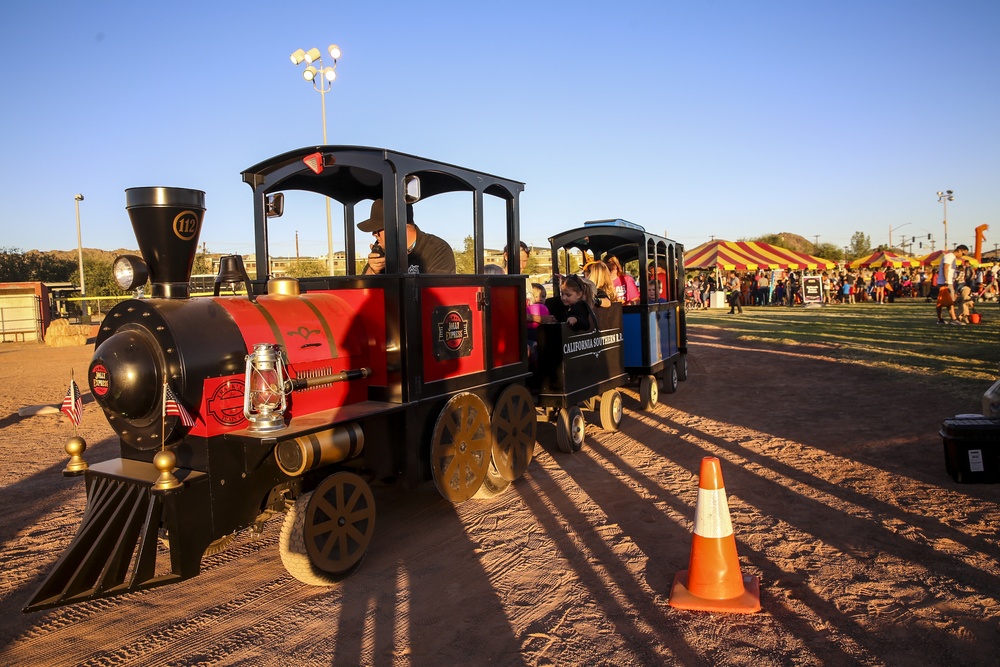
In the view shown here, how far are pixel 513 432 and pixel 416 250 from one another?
194 cm

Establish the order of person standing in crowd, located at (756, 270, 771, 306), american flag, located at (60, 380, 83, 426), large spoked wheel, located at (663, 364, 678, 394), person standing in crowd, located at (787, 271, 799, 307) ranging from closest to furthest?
american flag, located at (60, 380, 83, 426), large spoked wheel, located at (663, 364, 678, 394), person standing in crowd, located at (787, 271, 799, 307), person standing in crowd, located at (756, 270, 771, 306)

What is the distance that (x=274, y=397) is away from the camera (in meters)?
3.94

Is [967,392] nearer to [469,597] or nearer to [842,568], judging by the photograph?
[842,568]

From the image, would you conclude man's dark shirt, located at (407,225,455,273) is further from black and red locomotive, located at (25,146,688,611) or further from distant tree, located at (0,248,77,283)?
distant tree, located at (0,248,77,283)

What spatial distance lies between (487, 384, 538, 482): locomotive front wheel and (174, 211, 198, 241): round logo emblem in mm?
2907

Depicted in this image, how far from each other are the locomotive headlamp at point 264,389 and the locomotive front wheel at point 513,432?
97.6 inches

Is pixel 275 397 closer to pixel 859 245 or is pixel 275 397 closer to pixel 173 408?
pixel 173 408

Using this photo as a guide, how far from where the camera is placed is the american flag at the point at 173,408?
371 cm

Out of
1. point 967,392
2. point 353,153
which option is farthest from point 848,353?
point 353,153

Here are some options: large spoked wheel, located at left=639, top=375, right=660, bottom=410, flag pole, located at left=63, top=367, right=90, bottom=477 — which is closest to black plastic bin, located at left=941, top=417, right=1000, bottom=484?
large spoked wheel, located at left=639, top=375, right=660, bottom=410

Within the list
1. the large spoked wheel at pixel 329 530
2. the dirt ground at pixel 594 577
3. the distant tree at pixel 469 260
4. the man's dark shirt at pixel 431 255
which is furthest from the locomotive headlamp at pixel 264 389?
the distant tree at pixel 469 260

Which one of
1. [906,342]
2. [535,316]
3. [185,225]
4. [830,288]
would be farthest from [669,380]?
[830,288]

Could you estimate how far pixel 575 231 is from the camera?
10.1m

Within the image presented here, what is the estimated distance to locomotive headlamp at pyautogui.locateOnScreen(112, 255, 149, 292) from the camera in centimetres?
422
